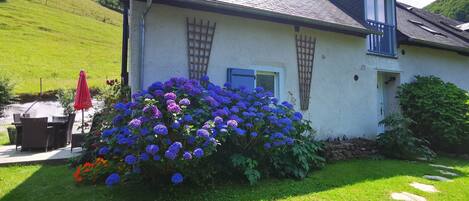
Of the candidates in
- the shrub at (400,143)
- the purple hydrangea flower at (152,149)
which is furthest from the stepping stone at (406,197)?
the purple hydrangea flower at (152,149)

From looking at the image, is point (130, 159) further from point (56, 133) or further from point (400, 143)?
point (400, 143)

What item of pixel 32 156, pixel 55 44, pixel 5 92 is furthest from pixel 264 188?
pixel 55 44

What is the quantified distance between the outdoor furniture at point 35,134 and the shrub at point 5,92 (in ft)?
38.0

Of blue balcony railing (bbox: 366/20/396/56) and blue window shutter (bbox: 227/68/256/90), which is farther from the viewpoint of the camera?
blue balcony railing (bbox: 366/20/396/56)

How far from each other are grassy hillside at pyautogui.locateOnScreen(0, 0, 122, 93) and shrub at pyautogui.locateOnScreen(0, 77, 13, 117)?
2.14 feet

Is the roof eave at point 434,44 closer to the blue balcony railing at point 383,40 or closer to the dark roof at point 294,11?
the blue balcony railing at point 383,40

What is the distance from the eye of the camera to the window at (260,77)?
641 centimetres

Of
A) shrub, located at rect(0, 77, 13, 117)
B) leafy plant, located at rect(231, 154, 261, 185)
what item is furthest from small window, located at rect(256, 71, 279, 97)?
shrub, located at rect(0, 77, 13, 117)

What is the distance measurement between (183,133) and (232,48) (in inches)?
126

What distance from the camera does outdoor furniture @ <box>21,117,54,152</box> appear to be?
7445mm

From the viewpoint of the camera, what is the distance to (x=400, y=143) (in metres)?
7.23

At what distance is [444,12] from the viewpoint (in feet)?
121

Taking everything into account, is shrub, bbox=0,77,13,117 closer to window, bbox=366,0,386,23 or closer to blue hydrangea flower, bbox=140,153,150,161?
blue hydrangea flower, bbox=140,153,150,161

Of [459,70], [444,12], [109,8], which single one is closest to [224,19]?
[459,70]
